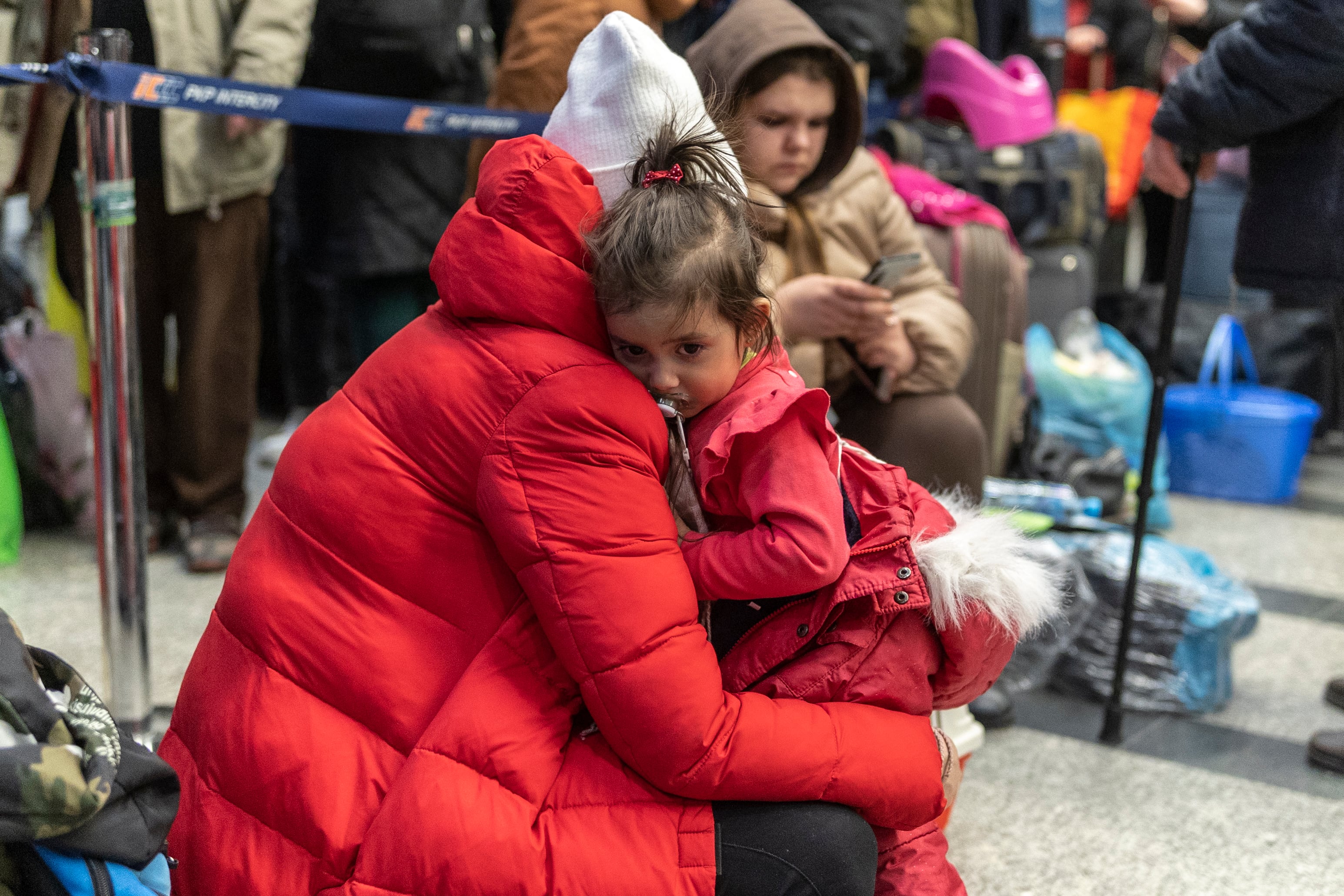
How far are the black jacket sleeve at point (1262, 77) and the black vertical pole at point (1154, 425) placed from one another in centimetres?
14

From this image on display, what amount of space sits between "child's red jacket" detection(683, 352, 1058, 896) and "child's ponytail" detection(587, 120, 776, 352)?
13 cm

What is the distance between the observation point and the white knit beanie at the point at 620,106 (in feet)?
4.70

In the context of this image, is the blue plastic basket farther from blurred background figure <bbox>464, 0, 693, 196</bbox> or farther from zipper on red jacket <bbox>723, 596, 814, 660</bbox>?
zipper on red jacket <bbox>723, 596, 814, 660</bbox>

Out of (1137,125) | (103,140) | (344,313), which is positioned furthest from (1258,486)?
(103,140)

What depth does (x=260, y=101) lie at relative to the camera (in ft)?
7.07

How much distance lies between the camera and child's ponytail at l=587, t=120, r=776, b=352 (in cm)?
125

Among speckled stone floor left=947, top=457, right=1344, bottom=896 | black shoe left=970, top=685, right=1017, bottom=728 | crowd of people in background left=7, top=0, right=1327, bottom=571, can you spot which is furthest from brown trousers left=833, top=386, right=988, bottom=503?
speckled stone floor left=947, top=457, right=1344, bottom=896

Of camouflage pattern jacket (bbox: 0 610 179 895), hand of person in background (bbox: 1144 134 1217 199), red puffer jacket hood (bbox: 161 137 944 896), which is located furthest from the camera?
hand of person in background (bbox: 1144 134 1217 199)

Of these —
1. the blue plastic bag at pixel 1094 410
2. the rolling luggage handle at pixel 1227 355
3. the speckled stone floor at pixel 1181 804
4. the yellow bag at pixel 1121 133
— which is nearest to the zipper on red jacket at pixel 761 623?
the speckled stone floor at pixel 1181 804

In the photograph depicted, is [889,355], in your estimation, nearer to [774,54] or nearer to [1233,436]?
[774,54]

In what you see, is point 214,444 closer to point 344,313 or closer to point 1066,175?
point 344,313

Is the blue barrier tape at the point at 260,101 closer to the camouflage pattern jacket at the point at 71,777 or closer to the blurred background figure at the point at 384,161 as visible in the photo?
the blurred background figure at the point at 384,161

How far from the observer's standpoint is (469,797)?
1.17 meters

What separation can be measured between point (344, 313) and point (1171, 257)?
121 inches
